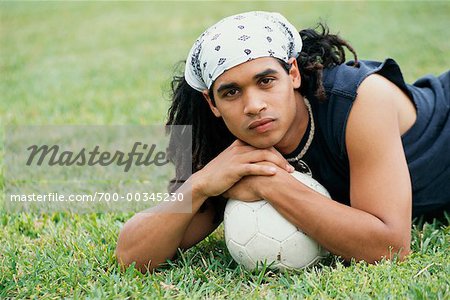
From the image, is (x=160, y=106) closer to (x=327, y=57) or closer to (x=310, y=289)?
(x=327, y=57)

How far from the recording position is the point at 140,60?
380 inches

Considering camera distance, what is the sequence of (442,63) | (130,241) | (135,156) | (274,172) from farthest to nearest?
(442,63) < (135,156) < (130,241) < (274,172)

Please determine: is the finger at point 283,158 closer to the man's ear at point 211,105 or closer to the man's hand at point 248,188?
the man's hand at point 248,188

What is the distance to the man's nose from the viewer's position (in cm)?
308

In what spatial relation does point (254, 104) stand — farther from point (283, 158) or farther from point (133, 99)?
point (133, 99)

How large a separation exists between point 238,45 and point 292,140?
0.60 metres

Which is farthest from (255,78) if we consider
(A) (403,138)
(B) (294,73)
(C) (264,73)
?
(A) (403,138)

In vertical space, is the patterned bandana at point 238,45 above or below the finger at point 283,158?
above

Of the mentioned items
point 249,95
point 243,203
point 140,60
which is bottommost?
point 140,60

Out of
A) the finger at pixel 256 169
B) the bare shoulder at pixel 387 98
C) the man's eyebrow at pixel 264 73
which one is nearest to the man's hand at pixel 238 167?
the finger at pixel 256 169

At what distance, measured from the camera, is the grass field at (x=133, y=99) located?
308 centimetres

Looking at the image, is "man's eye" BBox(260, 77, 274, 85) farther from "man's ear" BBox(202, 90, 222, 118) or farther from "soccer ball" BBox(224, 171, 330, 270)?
"soccer ball" BBox(224, 171, 330, 270)

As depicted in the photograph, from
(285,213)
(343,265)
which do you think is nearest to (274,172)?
(285,213)

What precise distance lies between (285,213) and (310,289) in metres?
0.36
